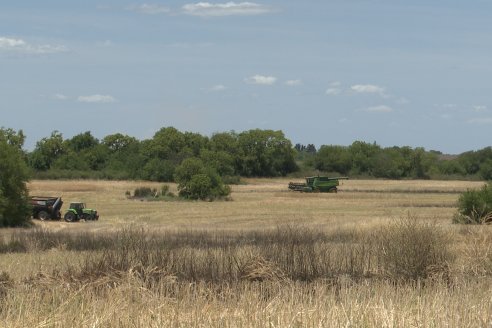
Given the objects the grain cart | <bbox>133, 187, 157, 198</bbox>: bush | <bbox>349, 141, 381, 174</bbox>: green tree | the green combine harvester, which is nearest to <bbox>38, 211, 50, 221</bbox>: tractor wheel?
the grain cart

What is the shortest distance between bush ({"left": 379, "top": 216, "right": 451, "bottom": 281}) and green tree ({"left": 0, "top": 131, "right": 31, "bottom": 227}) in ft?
112

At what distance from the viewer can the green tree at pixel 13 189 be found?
49.0 meters

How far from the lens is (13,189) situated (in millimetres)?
50156

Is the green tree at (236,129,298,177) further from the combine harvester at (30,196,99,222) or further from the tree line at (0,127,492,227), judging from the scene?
the combine harvester at (30,196,99,222)

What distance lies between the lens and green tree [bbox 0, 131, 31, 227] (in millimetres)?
49000

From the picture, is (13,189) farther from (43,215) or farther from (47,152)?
(47,152)

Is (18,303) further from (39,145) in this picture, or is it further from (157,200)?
(39,145)

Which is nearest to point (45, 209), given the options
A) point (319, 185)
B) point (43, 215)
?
point (43, 215)

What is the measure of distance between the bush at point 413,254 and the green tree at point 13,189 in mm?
34221

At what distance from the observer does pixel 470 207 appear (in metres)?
44.0

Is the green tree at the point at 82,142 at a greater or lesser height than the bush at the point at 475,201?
greater

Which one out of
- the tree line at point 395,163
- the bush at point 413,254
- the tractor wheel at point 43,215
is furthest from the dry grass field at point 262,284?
the tree line at point 395,163

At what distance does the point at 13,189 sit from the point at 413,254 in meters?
36.5

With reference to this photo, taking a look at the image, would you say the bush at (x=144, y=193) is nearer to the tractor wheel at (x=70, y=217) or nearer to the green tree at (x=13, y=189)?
the tractor wheel at (x=70, y=217)
